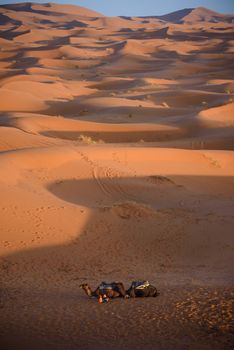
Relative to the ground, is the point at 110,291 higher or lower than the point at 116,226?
higher

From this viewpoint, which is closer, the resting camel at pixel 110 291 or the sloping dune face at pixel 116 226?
the sloping dune face at pixel 116 226

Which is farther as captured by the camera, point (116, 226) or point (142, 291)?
point (116, 226)

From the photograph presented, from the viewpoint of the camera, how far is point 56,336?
382 centimetres

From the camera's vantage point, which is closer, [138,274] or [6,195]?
[138,274]

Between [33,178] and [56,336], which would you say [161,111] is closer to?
[33,178]

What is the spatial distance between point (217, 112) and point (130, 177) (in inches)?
477

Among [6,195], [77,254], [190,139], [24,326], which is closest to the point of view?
[24,326]

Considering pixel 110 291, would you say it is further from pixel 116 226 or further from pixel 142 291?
pixel 116 226

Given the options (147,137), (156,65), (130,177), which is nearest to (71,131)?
(147,137)

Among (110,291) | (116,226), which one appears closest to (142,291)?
Answer: (110,291)

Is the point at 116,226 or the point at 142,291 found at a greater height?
the point at 142,291

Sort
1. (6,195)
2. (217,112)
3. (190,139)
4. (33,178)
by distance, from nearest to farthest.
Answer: (6,195) → (33,178) → (190,139) → (217,112)

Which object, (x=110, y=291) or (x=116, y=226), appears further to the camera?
(x=116, y=226)

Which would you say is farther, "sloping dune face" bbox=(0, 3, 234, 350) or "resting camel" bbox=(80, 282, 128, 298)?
"resting camel" bbox=(80, 282, 128, 298)
